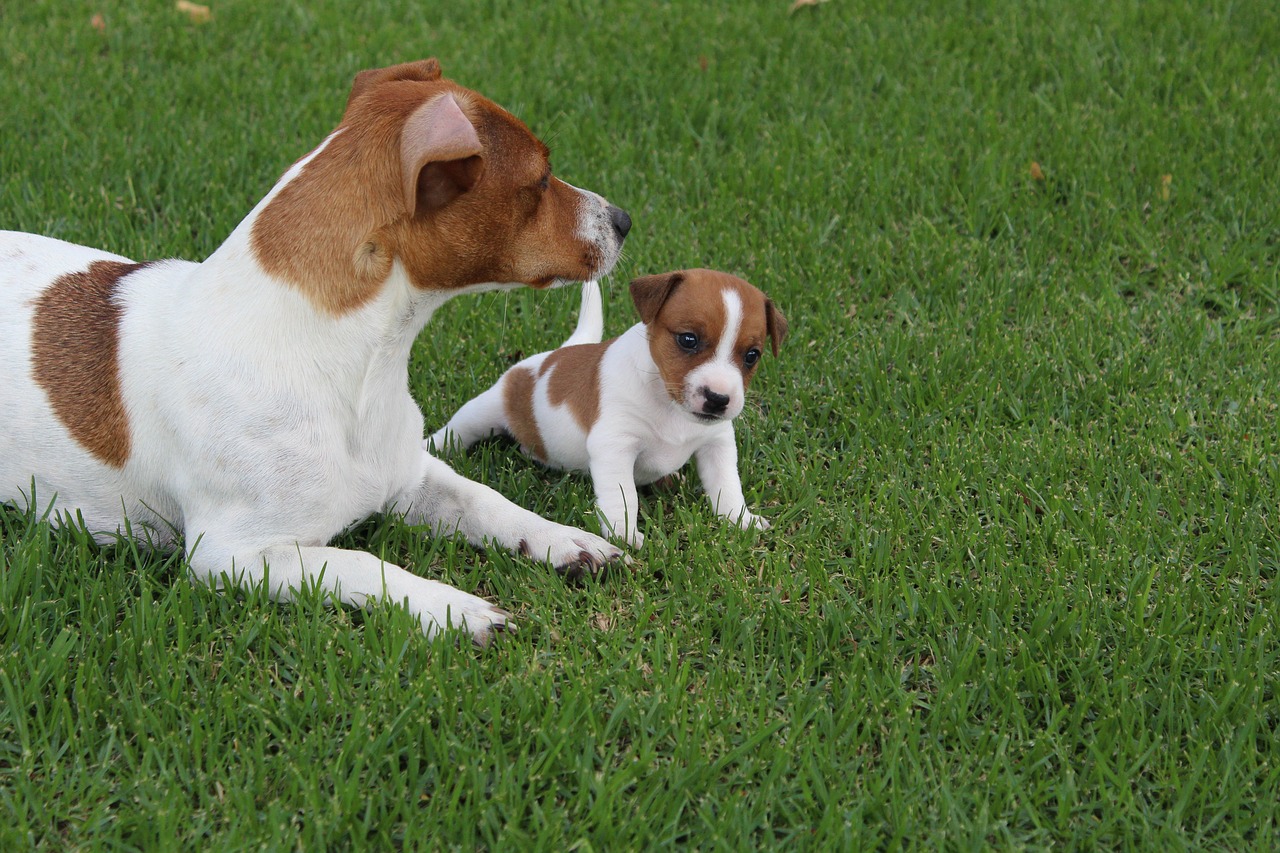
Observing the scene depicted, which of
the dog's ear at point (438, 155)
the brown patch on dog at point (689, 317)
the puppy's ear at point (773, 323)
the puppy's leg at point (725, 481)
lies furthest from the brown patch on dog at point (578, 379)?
the dog's ear at point (438, 155)

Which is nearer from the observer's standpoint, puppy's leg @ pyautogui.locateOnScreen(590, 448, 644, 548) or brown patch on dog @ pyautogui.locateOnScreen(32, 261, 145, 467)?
brown patch on dog @ pyautogui.locateOnScreen(32, 261, 145, 467)

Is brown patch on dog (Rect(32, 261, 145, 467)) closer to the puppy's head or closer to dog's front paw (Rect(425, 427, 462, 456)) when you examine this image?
dog's front paw (Rect(425, 427, 462, 456))

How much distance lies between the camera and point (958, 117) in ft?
23.8

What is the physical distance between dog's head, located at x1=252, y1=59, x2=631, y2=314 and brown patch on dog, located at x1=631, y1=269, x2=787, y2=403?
556 mm

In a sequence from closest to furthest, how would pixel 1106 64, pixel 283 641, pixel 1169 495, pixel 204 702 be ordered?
pixel 204 702 < pixel 283 641 < pixel 1169 495 < pixel 1106 64

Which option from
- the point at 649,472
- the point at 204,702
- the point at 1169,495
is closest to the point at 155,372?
the point at 204,702

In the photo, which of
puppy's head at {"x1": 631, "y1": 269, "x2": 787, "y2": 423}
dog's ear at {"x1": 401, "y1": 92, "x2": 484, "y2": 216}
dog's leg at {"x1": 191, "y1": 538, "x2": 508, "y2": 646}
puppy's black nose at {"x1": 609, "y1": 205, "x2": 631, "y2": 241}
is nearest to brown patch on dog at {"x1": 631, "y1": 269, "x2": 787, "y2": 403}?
puppy's head at {"x1": 631, "y1": 269, "x2": 787, "y2": 423}

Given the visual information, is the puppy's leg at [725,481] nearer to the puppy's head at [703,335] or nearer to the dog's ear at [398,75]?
the puppy's head at [703,335]

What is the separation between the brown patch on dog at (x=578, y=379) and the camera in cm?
452

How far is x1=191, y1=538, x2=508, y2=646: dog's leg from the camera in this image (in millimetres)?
3818

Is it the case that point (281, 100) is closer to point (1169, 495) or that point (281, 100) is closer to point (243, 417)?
point (243, 417)

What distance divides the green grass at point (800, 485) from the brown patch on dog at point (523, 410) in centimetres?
13

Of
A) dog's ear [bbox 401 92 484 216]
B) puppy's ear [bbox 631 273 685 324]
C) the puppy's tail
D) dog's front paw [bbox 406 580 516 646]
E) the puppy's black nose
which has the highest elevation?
dog's ear [bbox 401 92 484 216]

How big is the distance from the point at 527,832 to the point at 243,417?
1489 millimetres
